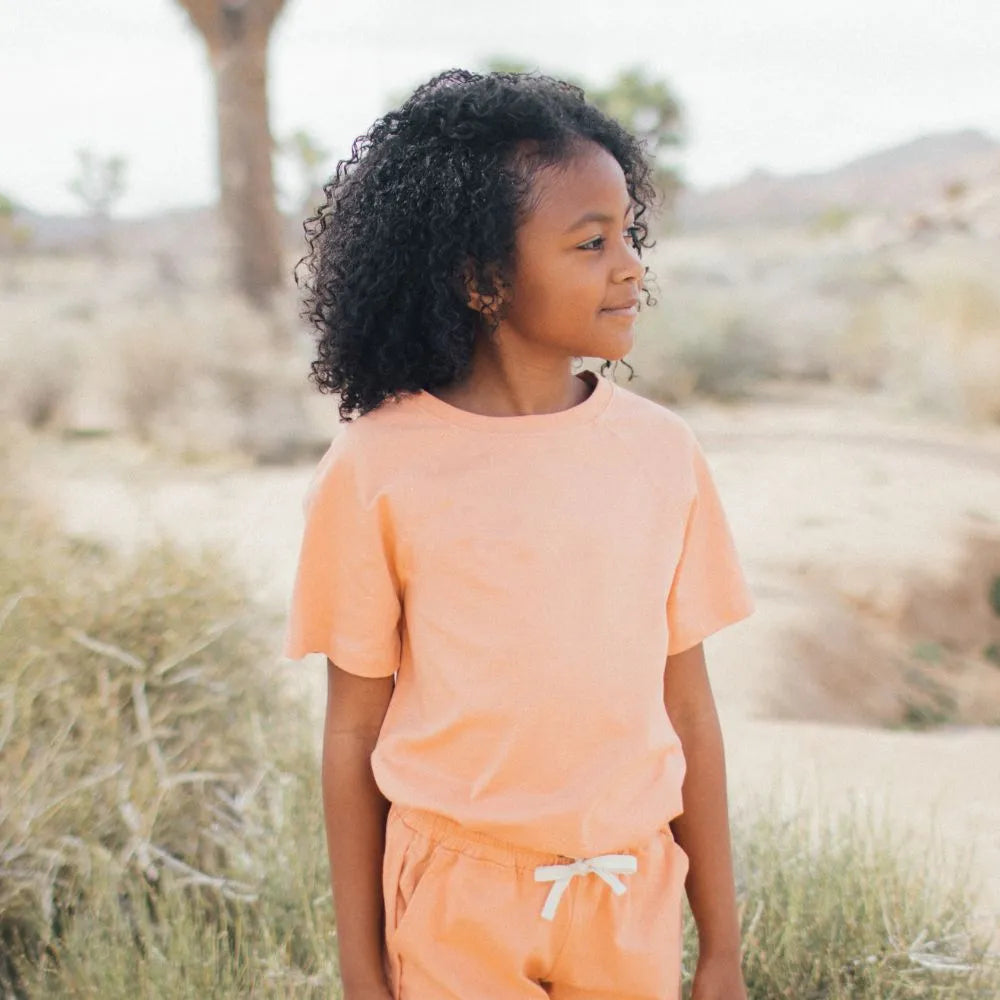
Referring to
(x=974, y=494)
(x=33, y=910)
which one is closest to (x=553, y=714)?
(x=33, y=910)

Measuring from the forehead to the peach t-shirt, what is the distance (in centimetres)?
23

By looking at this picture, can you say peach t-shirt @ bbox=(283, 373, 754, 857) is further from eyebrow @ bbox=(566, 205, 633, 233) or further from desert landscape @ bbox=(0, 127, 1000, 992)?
desert landscape @ bbox=(0, 127, 1000, 992)

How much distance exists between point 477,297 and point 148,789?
1839 millimetres

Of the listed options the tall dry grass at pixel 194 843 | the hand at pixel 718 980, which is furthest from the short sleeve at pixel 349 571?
the tall dry grass at pixel 194 843

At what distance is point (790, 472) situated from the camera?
30.8ft

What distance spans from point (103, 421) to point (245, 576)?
8079mm

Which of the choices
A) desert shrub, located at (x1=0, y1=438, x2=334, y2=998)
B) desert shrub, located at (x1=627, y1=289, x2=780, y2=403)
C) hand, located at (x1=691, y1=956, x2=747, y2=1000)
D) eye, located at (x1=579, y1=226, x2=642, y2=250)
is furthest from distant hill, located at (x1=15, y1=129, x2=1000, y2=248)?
hand, located at (x1=691, y1=956, x2=747, y2=1000)

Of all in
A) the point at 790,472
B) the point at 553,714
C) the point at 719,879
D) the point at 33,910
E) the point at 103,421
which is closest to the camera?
the point at 553,714

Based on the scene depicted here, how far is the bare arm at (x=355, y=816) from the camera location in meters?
1.64

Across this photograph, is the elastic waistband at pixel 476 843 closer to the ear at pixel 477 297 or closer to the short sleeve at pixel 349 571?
the short sleeve at pixel 349 571

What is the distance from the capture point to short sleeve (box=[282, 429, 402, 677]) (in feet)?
5.14

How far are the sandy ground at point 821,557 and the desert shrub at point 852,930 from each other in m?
0.15

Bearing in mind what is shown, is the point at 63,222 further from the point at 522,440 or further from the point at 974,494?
the point at 522,440

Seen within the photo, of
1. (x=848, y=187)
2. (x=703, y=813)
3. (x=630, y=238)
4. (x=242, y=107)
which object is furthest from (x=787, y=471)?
(x=848, y=187)
